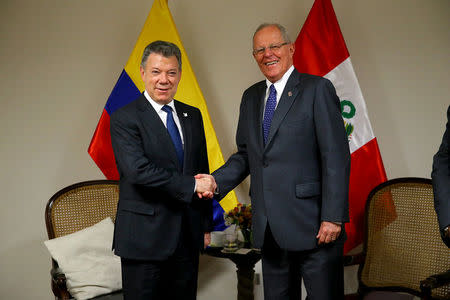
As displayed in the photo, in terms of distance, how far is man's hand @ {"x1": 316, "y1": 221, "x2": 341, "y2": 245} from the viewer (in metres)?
1.98

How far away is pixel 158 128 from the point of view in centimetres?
210

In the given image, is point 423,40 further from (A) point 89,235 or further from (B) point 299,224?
(A) point 89,235

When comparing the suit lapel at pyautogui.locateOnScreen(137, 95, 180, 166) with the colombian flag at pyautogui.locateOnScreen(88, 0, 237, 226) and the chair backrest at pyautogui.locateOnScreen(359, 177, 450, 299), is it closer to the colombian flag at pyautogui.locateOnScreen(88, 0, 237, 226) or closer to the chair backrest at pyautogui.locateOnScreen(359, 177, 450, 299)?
the colombian flag at pyautogui.locateOnScreen(88, 0, 237, 226)

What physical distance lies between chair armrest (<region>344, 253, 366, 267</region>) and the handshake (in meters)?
1.07

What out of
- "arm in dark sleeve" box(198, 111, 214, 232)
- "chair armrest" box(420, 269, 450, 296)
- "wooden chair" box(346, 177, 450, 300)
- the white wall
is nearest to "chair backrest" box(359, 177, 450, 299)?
"wooden chair" box(346, 177, 450, 300)

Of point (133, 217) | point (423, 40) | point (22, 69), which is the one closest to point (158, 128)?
point (133, 217)

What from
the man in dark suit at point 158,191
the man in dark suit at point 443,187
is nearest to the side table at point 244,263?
the man in dark suit at point 158,191

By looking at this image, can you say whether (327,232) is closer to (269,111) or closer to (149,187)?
(269,111)

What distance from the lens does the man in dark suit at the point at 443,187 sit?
1668 mm

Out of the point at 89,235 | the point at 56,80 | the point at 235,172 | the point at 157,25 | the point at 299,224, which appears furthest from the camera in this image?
the point at 56,80

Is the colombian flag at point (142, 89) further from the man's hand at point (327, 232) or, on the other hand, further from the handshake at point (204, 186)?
the man's hand at point (327, 232)

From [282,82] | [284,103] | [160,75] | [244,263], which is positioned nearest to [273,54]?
[282,82]

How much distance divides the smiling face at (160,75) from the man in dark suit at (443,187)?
3.97 feet

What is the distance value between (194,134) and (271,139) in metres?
0.40
